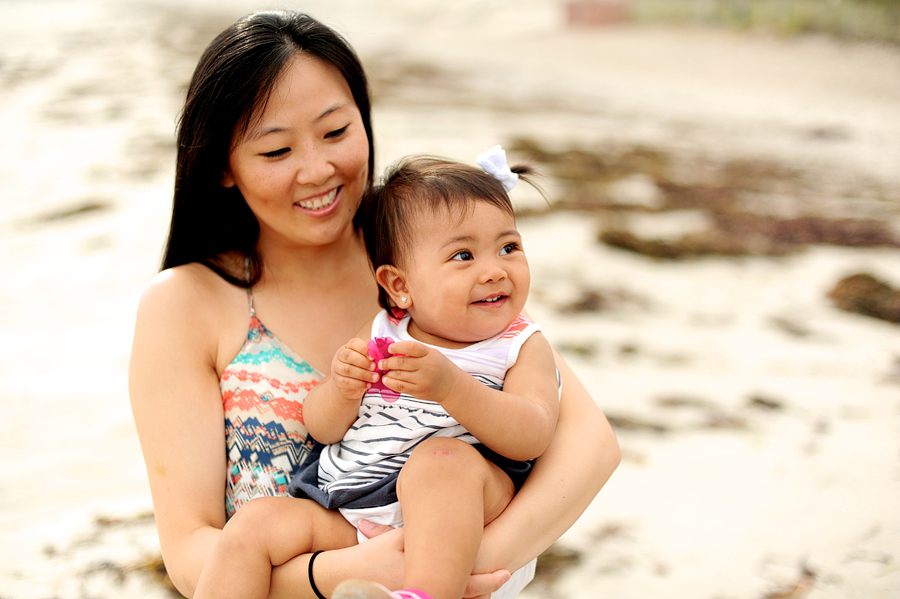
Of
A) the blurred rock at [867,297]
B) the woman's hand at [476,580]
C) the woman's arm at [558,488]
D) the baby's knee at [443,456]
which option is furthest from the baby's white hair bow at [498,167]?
the blurred rock at [867,297]

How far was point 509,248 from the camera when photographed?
2123 mm

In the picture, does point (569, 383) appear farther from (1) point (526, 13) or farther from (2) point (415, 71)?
(1) point (526, 13)

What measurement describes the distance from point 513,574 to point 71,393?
363cm

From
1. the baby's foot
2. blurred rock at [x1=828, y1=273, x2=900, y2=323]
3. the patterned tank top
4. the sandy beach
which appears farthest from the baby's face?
blurred rock at [x1=828, y1=273, x2=900, y2=323]

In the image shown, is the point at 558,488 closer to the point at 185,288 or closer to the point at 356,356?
the point at 356,356

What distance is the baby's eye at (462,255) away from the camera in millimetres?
2076

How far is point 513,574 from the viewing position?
6.84ft

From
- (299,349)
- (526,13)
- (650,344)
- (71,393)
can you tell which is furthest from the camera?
(526,13)

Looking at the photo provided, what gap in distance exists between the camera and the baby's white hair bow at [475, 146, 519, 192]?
2.21m

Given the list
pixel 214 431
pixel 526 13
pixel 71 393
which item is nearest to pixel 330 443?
pixel 214 431

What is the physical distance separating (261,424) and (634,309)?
173 inches

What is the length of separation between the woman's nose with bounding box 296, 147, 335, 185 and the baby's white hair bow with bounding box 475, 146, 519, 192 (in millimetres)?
428

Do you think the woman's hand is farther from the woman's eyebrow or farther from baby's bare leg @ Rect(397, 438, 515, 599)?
the woman's eyebrow

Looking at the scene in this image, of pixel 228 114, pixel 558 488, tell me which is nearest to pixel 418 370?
pixel 558 488
